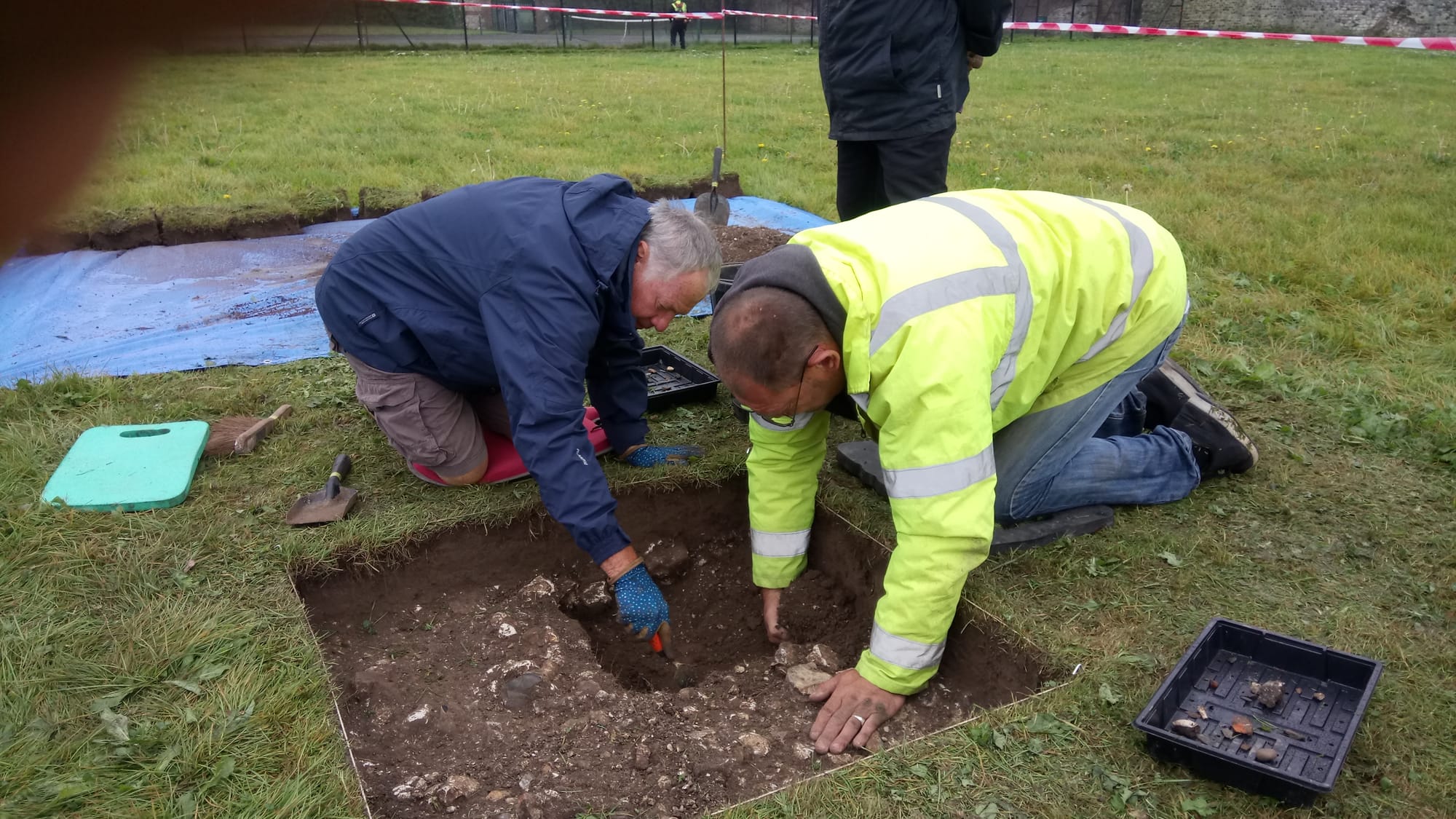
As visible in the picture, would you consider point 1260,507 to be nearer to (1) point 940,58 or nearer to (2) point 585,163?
(1) point 940,58

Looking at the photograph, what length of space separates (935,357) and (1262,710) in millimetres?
1191

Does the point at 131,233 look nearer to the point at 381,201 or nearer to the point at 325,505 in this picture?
the point at 381,201

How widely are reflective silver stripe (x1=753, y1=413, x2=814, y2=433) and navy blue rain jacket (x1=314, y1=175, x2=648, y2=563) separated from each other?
511 mm

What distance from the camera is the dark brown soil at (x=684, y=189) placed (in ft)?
24.0

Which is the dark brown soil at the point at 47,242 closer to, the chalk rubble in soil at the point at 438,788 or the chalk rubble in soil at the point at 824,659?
the chalk rubble in soil at the point at 438,788

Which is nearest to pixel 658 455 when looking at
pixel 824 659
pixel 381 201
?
pixel 824 659

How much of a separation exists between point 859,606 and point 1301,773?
133 centimetres

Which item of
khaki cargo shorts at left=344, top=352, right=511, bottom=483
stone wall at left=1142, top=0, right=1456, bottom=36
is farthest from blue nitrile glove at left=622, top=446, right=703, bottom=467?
stone wall at left=1142, top=0, right=1456, bottom=36

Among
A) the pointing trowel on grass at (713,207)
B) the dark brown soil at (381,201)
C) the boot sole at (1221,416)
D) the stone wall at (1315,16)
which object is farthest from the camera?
the stone wall at (1315,16)

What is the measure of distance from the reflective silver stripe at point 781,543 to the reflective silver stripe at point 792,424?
394 mm

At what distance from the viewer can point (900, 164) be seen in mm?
4348

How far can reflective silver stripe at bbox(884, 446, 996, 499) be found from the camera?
7.59 feet

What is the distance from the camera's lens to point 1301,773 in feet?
7.09

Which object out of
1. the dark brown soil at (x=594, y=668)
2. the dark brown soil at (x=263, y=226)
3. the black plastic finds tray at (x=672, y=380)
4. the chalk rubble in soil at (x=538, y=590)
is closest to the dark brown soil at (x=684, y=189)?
the dark brown soil at (x=263, y=226)
